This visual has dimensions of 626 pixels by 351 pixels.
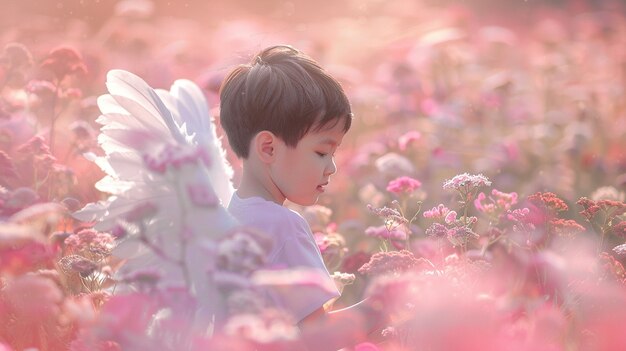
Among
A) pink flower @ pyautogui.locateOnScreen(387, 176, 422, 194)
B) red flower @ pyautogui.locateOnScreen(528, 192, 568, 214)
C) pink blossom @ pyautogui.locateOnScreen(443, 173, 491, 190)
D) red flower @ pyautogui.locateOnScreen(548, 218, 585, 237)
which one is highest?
pink blossom @ pyautogui.locateOnScreen(443, 173, 491, 190)

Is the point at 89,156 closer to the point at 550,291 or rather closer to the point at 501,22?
the point at 550,291

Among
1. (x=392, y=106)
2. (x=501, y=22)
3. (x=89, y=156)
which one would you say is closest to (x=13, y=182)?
(x=89, y=156)

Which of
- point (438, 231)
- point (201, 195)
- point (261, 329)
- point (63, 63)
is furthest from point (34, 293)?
point (63, 63)

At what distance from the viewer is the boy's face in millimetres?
1737

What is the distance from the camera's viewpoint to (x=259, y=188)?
1.78m

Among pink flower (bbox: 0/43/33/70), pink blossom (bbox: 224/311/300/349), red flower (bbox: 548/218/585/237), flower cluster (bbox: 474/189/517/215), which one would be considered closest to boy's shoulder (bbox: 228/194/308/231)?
flower cluster (bbox: 474/189/517/215)

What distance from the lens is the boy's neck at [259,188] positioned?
1778mm

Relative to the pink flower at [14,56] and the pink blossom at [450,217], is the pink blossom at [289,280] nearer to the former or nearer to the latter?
the pink blossom at [450,217]

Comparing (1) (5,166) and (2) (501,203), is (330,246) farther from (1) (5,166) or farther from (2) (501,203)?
(1) (5,166)

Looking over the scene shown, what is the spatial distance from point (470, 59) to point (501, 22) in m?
2.63

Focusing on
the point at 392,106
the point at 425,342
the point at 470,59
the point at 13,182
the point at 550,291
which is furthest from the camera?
the point at 470,59

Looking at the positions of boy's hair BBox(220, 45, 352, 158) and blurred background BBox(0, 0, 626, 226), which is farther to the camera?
blurred background BBox(0, 0, 626, 226)

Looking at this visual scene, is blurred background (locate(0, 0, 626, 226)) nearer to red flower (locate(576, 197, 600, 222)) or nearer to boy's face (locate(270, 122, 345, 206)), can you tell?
boy's face (locate(270, 122, 345, 206))

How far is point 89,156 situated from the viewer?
1707mm
